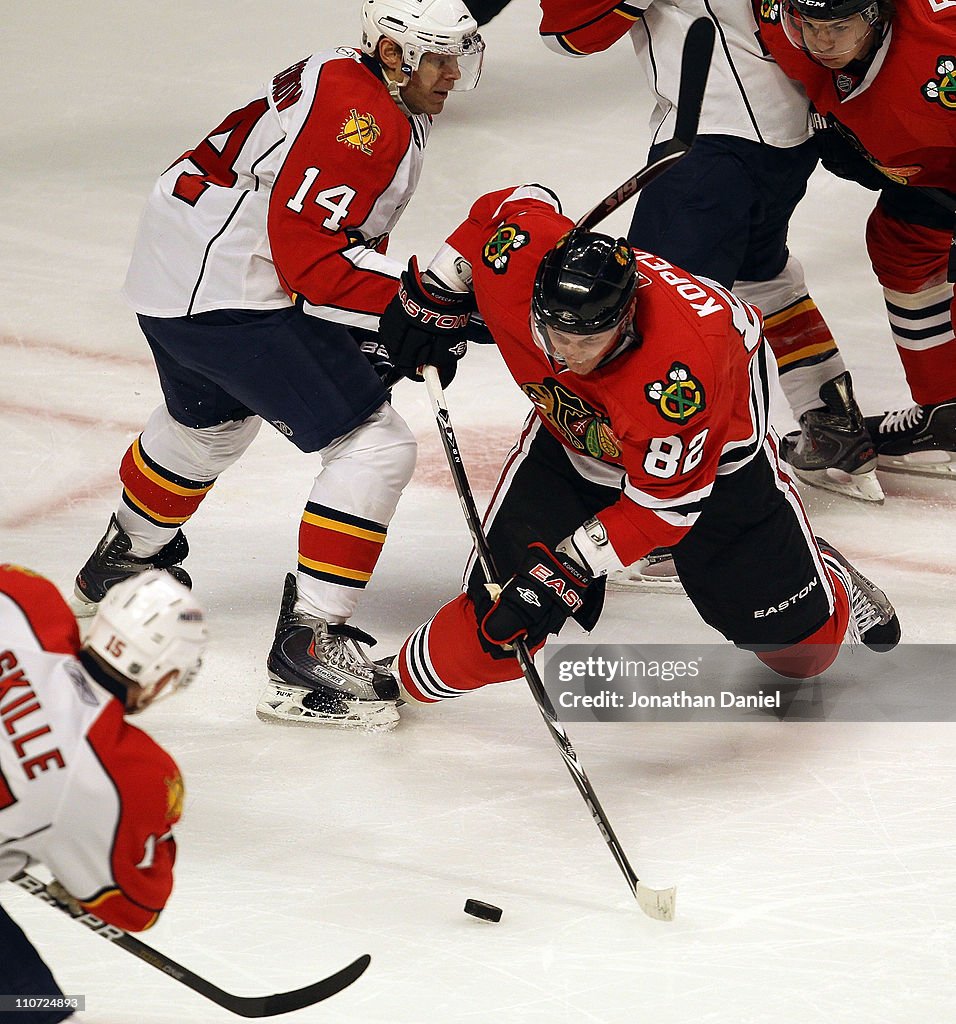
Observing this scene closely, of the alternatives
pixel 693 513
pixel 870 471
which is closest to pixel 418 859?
pixel 693 513

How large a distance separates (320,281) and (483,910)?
4.15 feet

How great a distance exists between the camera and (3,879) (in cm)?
168

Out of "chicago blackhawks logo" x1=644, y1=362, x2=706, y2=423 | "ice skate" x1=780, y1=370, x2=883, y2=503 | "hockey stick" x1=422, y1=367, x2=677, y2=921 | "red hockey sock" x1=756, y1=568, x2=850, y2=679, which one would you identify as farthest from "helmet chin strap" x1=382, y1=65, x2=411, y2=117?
"ice skate" x1=780, y1=370, x2=883, y2=503

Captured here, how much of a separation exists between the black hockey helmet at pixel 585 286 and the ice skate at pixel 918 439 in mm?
1935

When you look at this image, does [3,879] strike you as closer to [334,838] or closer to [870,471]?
[334,838]

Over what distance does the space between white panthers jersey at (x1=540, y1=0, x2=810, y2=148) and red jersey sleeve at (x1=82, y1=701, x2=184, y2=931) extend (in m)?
2.30

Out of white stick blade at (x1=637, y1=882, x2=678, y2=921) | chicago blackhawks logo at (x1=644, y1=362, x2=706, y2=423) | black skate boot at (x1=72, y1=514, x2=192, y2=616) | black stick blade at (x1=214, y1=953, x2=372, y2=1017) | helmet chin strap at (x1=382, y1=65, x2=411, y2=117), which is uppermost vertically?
helmet chin strap at (x1=382, y1=65, x2=411, y2=117)

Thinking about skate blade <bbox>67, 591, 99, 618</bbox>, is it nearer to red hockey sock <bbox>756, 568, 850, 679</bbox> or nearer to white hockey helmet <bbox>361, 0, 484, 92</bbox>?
white hockey helmet <bbox>361, 0, 484, 92</bbox>

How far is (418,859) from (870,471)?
2047 millimetres

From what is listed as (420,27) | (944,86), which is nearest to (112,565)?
(420,27)

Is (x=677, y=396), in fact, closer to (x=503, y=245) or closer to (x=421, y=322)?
(x=503, y=245)

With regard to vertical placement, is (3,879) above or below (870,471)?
above

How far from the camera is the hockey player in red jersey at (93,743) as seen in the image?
5.16ft

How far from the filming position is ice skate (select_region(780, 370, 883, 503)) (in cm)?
402
